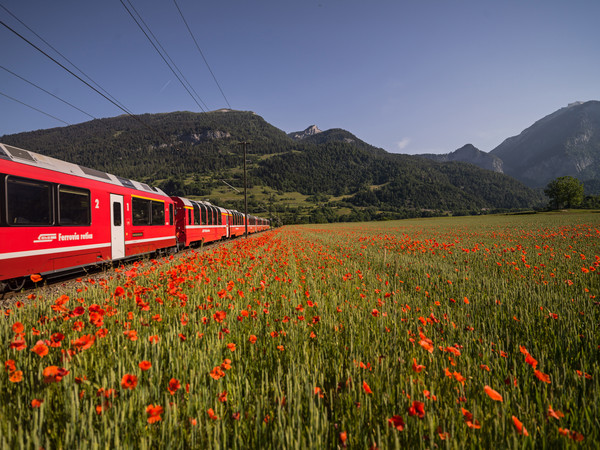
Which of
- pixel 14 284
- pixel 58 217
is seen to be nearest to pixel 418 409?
pixel 58 217

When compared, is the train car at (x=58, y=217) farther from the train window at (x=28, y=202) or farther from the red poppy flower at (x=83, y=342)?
the red poppy flower at (x=83, y=342)

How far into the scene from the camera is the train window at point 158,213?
13.5m

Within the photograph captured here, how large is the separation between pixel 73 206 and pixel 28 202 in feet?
5.00

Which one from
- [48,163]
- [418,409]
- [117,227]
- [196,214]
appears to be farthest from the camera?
[196,214]

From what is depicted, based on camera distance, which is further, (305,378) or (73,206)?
(73,206)

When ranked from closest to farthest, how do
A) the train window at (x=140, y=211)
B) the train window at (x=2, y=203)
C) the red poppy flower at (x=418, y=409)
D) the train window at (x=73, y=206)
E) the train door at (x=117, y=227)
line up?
1. the red poppy flower at (x=418, y=409)
2. the train window at (x=2, y=203)
3. the train window at (x=73, y=206)
4. the train door at (x=117, y=227)
5. the train window at (x=140, y=211)

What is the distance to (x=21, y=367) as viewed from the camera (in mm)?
2045

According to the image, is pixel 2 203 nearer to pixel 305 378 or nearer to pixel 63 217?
pixel 63 217

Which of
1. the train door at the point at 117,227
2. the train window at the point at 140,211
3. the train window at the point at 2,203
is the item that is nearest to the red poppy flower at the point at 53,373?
the train window at the point at 2,203

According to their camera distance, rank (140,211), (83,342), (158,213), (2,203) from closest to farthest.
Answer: (83,342) → (2,203) → (140,211) → (158,213)

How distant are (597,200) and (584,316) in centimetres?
14297

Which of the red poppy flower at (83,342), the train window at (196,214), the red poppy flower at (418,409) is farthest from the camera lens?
the train window at (196,214)

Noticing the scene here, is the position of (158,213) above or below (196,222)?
above

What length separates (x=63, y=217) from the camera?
25.2 ft
